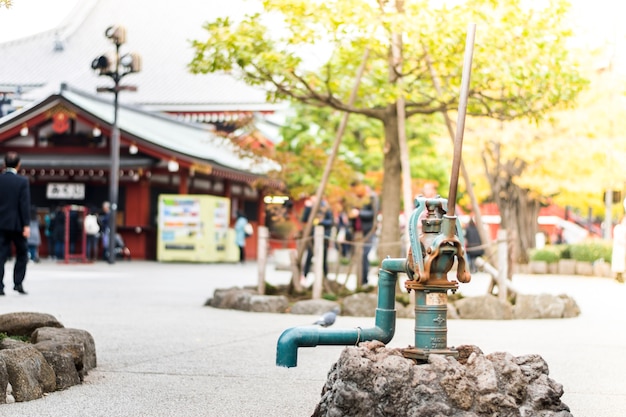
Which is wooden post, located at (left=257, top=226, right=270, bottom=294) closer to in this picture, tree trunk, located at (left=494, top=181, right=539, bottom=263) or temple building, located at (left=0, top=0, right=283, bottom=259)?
temple building, located at (left=0, top=0, right=283, bottom=259)

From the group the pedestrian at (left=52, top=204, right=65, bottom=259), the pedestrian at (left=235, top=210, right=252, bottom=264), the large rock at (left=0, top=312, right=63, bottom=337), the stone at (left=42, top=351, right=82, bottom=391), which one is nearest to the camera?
the stone at (left=42, top=351, right=82, bottom=391)

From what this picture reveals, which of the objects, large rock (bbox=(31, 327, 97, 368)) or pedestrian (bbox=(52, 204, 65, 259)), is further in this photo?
pedestrian (bbox=(52, 204, 65, 259))

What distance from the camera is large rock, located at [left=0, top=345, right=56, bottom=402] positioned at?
18.3 ft

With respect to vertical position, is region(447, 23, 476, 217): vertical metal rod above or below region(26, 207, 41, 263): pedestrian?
above

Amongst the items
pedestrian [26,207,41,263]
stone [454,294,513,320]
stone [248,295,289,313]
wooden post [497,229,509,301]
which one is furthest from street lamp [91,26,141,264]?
stone [454,294,513,320]

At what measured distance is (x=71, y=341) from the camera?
6.40 metres

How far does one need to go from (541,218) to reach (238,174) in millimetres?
34313

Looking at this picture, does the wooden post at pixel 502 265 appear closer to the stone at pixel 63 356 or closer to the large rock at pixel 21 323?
the large rock at pixel 21 323

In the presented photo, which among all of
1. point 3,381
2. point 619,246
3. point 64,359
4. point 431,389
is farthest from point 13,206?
point 619,246

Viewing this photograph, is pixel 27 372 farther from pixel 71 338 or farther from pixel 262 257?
pixel 262 257

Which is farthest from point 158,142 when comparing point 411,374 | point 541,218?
point 541,218

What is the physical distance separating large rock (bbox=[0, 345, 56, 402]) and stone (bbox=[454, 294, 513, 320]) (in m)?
7.55

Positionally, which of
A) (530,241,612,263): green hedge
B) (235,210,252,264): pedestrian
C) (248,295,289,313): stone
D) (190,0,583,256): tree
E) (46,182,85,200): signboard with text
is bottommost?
(248,295,289,313): stone

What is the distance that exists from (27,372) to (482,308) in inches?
310
